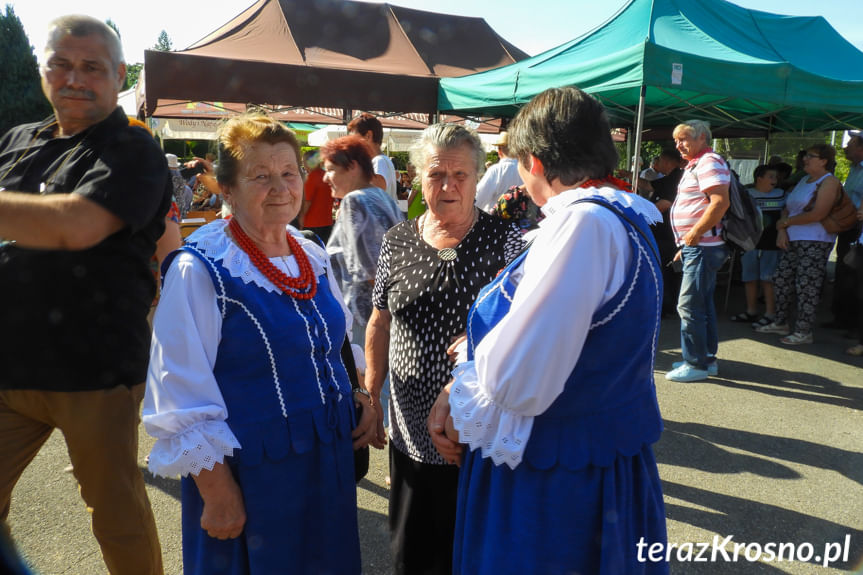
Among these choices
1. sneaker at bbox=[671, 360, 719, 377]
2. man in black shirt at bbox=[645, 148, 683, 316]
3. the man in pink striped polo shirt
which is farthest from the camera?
man in black shirt at bbox=[645, 148, 683, 316]

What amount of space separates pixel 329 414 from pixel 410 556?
2.62 feet

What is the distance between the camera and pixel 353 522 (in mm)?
1765

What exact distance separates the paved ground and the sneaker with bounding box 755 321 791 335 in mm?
1460

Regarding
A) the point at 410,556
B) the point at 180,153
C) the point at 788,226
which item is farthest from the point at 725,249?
the point at 180,153

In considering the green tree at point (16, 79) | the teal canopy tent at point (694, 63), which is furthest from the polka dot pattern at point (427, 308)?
the green tree at point (16, 79)

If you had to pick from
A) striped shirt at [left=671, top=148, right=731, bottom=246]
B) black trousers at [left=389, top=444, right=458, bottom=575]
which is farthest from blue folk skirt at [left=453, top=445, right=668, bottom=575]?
striped shirt at [left=671, top=148, right=731, bottom=246]

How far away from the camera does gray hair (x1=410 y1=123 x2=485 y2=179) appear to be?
7.14 ft

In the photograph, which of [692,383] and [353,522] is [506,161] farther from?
[353,522]

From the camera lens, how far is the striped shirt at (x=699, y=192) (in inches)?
182

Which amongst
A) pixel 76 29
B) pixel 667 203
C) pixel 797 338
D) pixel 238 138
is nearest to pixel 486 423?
pixel 238 138

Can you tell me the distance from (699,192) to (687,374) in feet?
4.77

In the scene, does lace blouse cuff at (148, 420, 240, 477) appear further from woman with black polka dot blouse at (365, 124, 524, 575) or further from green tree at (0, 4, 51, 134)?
green tree at (0, 4, 51, 134)

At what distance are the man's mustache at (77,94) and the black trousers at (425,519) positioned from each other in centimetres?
155

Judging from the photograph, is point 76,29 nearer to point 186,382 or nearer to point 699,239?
point 186,382
